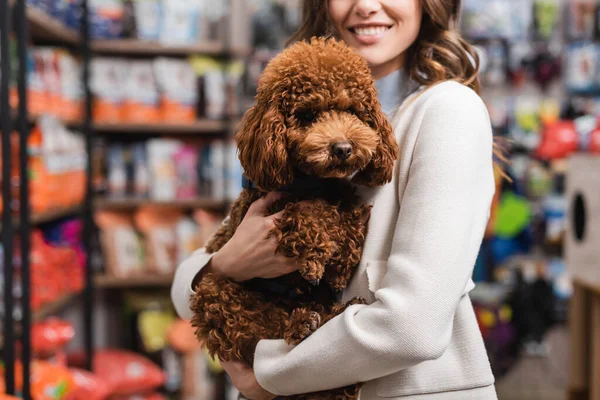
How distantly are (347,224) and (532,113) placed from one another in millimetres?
3783

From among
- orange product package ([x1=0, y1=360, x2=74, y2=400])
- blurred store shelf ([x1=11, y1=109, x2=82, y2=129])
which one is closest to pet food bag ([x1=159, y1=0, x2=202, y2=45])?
blurred store shelf ([x1=11, y1=109, x2=82, y2=129])

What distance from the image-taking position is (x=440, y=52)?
1268 millimetres

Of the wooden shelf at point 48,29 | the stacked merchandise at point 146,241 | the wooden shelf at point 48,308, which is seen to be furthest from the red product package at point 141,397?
the wooden shelf at point 48,29

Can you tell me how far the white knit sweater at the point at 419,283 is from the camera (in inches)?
36.4

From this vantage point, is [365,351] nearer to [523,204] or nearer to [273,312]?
[273,312]

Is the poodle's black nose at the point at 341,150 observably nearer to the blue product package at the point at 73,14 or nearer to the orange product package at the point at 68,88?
the orange product package at the point at 68,88

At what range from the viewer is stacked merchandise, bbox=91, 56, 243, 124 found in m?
3.57

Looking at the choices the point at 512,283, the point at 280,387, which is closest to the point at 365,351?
the point at 280,387

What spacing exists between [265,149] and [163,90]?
281 cm

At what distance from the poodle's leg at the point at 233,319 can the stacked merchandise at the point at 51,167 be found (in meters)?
1.37

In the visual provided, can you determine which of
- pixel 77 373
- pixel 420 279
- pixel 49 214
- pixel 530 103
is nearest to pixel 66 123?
pixel 49 214

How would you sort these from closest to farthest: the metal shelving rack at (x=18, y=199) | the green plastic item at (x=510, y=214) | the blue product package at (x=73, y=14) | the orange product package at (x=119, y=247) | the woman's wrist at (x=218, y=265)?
1. the woman's wrist at (x=218, y=265)
2. the metal shelving rack at (x=18, y=199)
3. the blue product package at (x=73, y=14)
4. the orange product package at (x=119, y=247)
5. the green plastic item at (x=510, y=214)

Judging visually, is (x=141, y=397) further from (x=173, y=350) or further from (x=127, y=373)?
(x=173, y=350)

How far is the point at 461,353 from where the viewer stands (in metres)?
1.05
